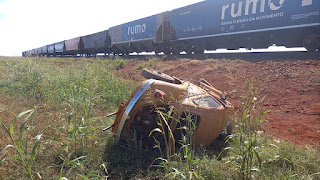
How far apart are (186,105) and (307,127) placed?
3086 millimetres

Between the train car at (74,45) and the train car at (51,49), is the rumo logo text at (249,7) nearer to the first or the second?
the train car at (74,45)

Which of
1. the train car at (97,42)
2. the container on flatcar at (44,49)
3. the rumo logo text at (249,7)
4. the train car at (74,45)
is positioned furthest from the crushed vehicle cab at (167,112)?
the container on flatcar at (44,49)

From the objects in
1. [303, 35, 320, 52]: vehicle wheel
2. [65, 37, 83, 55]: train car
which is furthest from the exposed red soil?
[65, 37, 83, 55]: train car

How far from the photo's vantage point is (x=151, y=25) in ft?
64.7

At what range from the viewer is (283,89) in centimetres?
661

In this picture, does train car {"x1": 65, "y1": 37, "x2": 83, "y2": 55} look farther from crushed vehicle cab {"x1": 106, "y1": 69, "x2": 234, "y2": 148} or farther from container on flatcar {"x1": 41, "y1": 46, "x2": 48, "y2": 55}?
crushed vehicle cab {"x1": 106, "y1": 69, "x2": 234, "y2": 148}

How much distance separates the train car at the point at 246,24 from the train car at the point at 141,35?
134 cm

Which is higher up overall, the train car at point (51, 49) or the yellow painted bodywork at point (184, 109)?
the train car at point (51, 49)

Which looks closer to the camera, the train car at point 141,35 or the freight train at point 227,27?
the freight train at point 227,27

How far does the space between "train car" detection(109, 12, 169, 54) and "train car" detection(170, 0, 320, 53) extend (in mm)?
1344

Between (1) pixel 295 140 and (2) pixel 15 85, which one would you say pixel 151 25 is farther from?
(1) pixel 295 140

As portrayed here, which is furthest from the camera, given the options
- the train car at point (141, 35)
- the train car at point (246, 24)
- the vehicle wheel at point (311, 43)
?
the train car at point (141, 35)

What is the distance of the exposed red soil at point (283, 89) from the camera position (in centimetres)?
420

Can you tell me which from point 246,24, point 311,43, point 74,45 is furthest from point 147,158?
point 74,45
